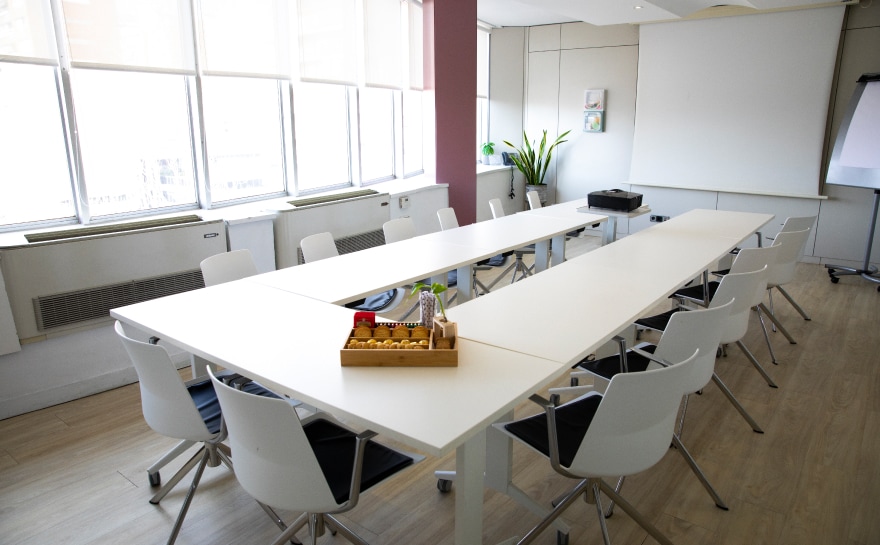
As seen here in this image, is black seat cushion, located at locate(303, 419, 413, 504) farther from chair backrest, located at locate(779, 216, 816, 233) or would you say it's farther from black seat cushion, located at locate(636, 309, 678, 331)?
chair backrest, located at locate(779, 216, 816, 233)

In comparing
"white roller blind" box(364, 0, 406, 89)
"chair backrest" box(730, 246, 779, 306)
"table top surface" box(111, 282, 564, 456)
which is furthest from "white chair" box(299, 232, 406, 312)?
"white roller blind" box(364, 0, 406, 89)

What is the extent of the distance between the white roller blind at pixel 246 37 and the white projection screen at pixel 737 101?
16.1 ft

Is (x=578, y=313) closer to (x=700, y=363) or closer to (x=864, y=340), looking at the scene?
(x=700, y=363)

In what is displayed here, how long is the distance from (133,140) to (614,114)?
6.28 meters

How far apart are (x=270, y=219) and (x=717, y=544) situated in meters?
3.66

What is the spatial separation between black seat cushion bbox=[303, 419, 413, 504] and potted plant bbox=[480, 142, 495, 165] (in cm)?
718

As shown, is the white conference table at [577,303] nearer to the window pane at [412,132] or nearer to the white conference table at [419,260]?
the white conference table at [419,260]

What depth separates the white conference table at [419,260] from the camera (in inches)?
123

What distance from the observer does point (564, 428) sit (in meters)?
2.29

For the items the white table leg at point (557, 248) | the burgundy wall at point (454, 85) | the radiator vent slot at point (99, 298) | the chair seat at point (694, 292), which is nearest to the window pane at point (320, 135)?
the burgundy wall at point (454, 85)

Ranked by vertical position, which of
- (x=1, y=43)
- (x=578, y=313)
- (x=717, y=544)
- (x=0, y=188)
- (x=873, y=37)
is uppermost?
(x=873, y=37)

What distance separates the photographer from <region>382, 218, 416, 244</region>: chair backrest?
4414mm

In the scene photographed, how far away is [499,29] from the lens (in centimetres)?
888

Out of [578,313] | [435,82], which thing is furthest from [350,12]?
[578,313]
